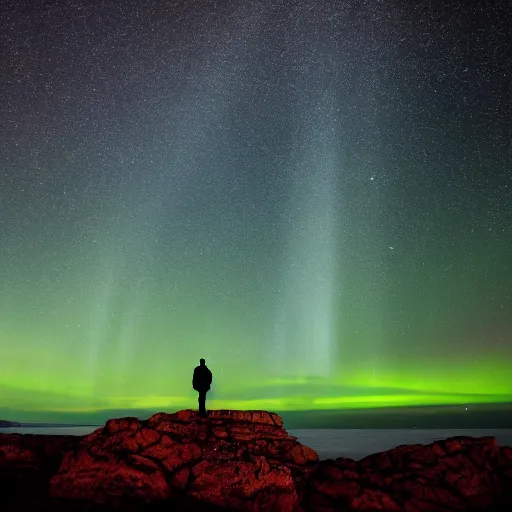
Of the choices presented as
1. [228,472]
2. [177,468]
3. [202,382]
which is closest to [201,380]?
[202,382]

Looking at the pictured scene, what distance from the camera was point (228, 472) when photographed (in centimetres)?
2306

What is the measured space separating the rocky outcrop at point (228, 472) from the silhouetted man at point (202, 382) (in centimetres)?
84

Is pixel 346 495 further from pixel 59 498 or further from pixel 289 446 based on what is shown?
pixel 59 498

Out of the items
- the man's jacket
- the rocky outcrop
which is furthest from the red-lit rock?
the man's jacket

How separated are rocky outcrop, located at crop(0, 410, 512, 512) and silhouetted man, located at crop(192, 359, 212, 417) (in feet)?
2.75

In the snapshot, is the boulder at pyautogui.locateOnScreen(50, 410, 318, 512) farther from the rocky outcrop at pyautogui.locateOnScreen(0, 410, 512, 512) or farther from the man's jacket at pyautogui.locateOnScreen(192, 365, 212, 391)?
the man's jacket at pyautogui.locateOnScreen(192, 365, 212, 391)

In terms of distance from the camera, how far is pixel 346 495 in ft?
78.0

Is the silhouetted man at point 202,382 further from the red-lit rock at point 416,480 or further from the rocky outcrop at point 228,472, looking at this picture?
the red-lit rock at point 416,480

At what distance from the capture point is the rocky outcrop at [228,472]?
22.5 meters

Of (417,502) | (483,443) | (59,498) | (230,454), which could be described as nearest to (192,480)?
(230,454)

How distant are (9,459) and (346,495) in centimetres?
1530

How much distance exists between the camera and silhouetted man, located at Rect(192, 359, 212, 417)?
92.2 feet

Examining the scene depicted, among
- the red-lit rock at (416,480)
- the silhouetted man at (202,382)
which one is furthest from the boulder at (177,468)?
the silhouetted man at (202,382)

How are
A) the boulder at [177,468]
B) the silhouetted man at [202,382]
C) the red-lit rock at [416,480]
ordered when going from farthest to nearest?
1. the silhouetted man at [202,382]
2. the red-lit rock at [416,480]
3. the boulder at [177,468]
